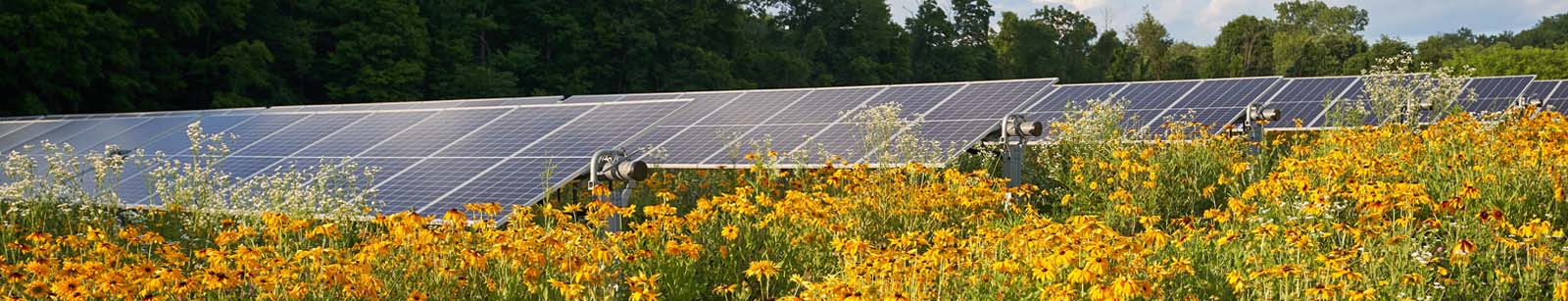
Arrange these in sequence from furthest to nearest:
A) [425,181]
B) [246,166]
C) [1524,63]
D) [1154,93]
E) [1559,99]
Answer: [1524,63] < [1559,99] < [1154,93] < [246,166] < [425,181]

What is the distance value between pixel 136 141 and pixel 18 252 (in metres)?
7.30

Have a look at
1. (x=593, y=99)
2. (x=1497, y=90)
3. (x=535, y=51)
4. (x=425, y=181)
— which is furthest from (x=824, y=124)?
(x=535, y=51)

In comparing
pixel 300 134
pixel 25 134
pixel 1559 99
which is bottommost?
pixel 25 134

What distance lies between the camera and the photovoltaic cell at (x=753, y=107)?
1280 cm

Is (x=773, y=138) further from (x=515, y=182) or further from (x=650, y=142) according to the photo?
(x=515, y=182)

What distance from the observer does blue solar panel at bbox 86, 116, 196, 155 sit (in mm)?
14922

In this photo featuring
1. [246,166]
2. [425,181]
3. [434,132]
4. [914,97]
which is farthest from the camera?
[914,97]

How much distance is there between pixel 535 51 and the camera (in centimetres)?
3909

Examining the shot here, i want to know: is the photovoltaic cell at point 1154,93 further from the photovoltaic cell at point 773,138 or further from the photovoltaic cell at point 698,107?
the photovoltaic cell at point 773,138

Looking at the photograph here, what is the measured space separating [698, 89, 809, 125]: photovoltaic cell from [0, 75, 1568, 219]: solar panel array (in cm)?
2

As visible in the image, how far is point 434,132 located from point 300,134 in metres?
2.13

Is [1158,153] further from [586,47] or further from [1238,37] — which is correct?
[1238,37]

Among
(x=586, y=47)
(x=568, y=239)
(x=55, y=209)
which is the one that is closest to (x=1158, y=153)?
(x=568, y=239)

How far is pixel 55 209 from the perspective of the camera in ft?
34.3
